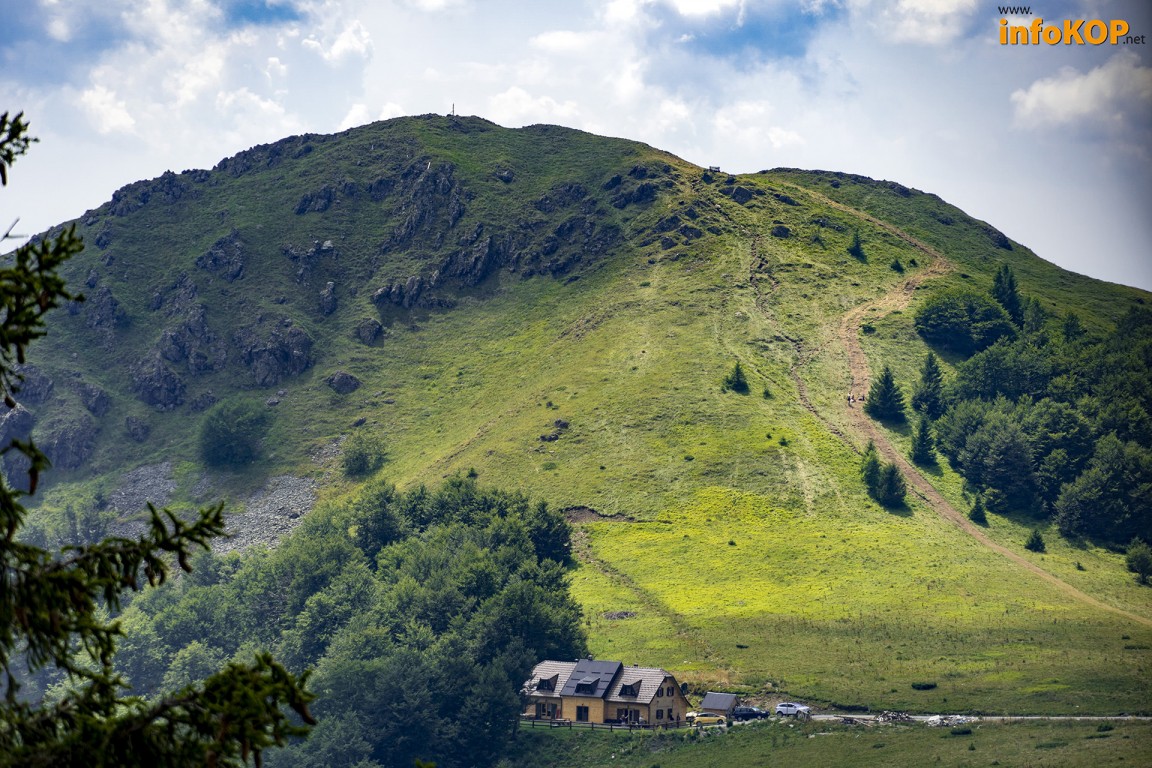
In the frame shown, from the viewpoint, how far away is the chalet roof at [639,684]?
124 meters

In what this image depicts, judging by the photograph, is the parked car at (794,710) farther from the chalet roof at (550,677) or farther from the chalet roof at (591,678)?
the chalet roof at (550,677)

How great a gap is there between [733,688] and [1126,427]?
10351cm

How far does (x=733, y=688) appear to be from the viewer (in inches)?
5005

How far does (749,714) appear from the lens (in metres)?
120

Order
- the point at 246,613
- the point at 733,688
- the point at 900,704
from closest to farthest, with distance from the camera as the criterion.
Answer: the point at 900,704 < the point at 733,688 < the point at 246,613

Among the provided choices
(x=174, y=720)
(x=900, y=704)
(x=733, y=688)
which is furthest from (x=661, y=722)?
(x=174, y=720)

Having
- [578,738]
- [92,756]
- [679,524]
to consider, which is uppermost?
[92,756]

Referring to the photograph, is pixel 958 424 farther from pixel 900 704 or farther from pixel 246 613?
pixel 246 613

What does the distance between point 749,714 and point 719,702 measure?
3.78 m

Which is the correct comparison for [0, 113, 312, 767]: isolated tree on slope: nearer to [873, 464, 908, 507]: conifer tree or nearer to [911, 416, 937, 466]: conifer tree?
[873, 464, 908, 507]: conifer tree

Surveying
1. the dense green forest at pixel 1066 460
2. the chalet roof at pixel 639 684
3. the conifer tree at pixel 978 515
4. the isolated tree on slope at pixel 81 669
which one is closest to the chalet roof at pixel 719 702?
the chalet roof at pixel 639 684

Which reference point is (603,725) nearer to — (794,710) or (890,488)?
(794,710)

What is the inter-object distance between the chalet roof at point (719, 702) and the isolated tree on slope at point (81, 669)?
108 metres

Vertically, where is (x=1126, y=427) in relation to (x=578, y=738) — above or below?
above
